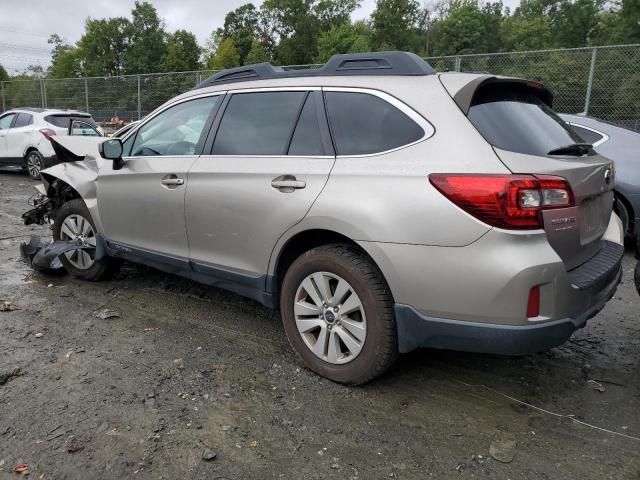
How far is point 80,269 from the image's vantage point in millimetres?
4902

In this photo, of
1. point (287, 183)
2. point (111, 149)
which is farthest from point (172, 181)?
point (287, 183)

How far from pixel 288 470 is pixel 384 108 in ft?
6.37

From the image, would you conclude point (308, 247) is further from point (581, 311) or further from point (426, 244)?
point (581, 311)

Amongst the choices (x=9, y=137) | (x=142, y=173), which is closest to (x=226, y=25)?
(x=9, y=137)

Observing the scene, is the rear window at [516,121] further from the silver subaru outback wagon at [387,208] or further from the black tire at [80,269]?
the black tire at [80,269]

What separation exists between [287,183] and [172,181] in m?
1.14

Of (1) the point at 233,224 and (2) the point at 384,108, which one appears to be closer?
(2) the point at 384,108

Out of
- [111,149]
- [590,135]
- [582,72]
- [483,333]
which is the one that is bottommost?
[483,333]

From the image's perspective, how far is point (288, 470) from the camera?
2396 mm

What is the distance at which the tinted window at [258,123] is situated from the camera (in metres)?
3.33

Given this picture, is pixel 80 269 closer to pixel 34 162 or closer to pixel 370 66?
pixel 370 66

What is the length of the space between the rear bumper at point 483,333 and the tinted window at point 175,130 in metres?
2.09

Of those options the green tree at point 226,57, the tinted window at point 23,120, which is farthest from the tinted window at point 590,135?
the green tree at point 226,57

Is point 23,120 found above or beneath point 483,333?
above
